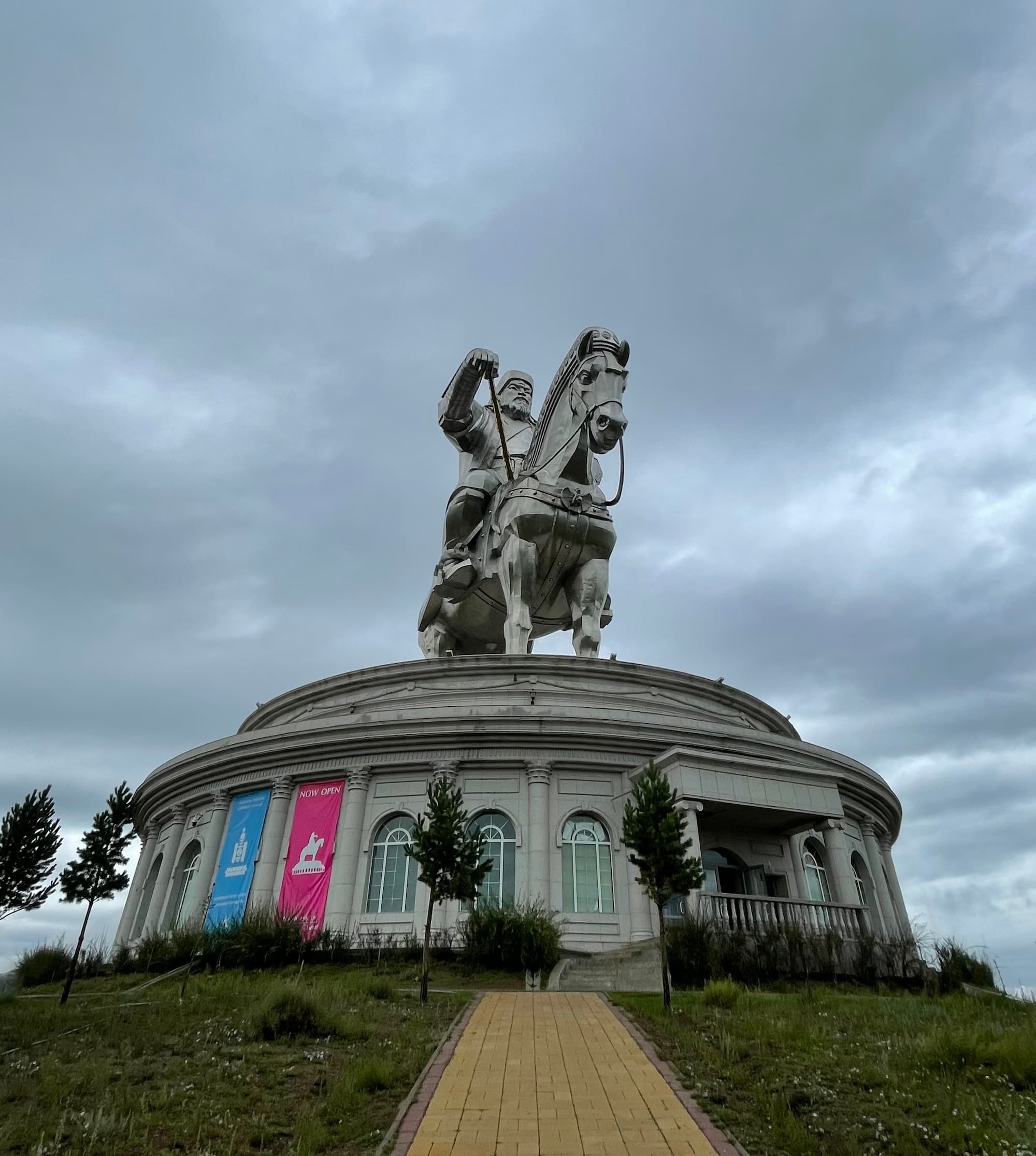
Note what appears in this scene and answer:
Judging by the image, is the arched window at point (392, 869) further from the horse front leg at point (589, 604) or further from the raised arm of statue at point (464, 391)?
the raised arm of statue at point (464, 391)

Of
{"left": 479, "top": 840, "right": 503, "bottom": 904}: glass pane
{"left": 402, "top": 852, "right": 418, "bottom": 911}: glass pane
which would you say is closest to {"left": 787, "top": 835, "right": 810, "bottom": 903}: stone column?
{"left": 479, "top": 840, "right": 503, "bottom": 904}: glass pane

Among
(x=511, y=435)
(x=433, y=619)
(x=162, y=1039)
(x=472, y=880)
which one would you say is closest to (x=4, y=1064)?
(x=162, y=1039)

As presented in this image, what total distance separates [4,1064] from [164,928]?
14579 millimetres

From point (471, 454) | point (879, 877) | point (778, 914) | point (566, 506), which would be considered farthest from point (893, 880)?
point (471, 454)

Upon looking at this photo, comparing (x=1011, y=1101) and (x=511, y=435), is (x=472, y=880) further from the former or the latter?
(x=511, y=435)

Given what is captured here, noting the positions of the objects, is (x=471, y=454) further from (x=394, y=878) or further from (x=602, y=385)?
(x=394, y=878)

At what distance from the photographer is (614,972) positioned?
15852 mm

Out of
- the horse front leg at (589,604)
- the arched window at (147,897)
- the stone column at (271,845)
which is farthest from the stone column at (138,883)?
the horse front leg at (589,604)

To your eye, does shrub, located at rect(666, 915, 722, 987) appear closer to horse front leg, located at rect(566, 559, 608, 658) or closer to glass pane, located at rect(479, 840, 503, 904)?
glass pane, located at rect(479, 840, 503, 904)

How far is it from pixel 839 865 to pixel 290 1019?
15.1 m

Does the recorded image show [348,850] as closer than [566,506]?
Yes

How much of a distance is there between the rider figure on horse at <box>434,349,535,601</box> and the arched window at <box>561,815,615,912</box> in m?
12.4

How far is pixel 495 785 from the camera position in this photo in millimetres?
20281

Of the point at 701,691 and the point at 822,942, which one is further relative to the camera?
the point at 701,691
